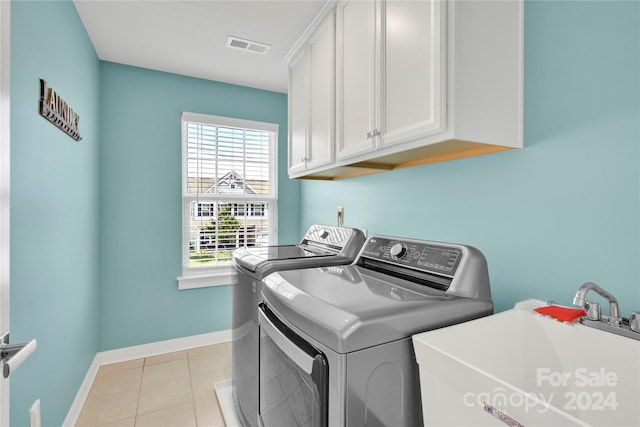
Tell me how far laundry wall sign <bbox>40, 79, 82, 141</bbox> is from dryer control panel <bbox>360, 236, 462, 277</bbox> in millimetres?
1673

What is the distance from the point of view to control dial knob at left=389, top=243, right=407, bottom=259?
1423 millimetres

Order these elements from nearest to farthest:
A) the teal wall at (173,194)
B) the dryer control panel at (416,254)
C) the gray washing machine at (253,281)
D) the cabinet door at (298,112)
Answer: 1. the teal wall at (173,194)
2. the dryer control panel at (416,254)
3. the gray washing machine at (253,281)
4. the cabinet door at (298,112)

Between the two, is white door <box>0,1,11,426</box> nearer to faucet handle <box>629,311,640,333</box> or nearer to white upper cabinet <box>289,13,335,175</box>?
white upper cabinet <box>289,13,335,175</box>

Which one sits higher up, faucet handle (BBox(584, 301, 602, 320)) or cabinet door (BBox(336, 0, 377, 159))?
cabinet door (BBox(336, 0, 377, 159))

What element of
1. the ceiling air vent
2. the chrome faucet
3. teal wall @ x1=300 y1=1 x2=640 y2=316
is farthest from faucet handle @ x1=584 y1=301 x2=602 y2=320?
the ceiling air vent

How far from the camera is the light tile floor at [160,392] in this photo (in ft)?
6.44

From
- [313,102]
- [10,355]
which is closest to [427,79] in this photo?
[313,102]

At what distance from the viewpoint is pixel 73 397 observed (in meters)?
1.94

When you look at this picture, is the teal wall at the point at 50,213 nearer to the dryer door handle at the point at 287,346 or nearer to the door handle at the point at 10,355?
the door handle at the point at 10,355

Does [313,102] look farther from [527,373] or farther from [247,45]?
[527,373]

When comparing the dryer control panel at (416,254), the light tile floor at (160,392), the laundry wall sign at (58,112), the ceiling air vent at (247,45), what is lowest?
the light tile floor at (160,392)

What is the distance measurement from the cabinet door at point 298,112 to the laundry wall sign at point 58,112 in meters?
1.35

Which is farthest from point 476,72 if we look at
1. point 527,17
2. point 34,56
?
point 34,56

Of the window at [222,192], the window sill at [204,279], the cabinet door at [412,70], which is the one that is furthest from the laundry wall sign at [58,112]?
the cabinet door at [412,70]
